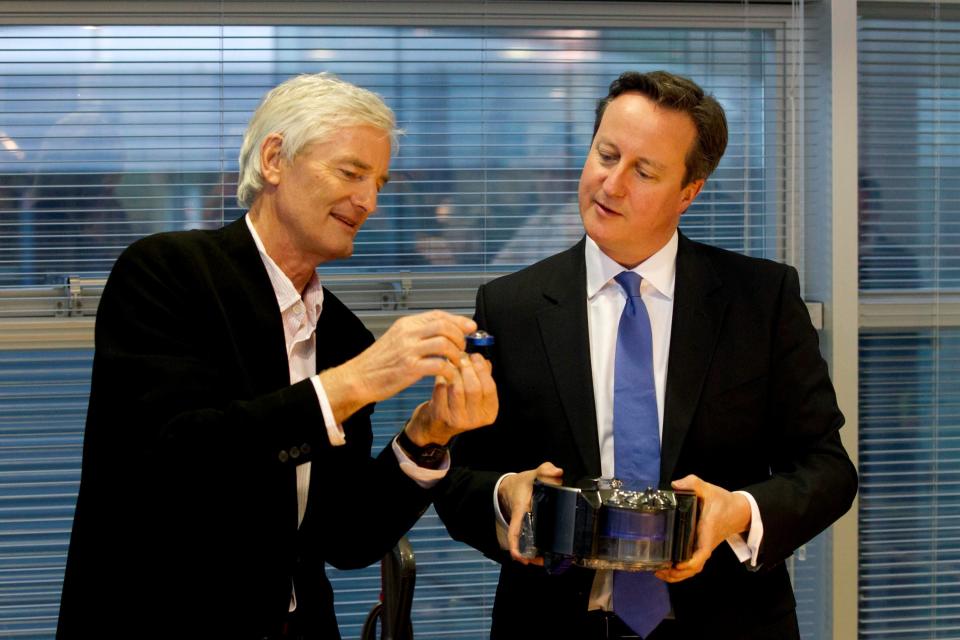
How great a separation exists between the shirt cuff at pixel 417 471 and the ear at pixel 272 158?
456 millimetres

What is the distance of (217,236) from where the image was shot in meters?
1.66

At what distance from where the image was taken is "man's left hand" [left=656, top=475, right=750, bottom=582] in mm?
1521

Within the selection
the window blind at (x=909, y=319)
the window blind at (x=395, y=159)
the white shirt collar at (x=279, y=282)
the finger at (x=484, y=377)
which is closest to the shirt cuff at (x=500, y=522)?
the finger at (x=484, y=377)

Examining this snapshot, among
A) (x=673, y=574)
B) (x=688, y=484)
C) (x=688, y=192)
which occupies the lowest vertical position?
(x=673, y=574)

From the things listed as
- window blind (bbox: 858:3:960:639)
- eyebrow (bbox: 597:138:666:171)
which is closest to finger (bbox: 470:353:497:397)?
eyebrow (bbox: 597:138:666:171)

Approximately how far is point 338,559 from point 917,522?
1.98 meters

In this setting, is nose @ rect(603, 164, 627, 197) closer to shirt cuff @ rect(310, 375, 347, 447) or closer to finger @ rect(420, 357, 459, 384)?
finger @ rect(420, 357, 459, 384)

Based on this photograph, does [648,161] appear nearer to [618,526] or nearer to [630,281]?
[630,281]

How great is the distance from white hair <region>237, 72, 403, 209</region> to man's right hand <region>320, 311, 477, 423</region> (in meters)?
0.36

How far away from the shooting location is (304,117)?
1.64m

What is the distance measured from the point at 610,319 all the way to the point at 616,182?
0.23m

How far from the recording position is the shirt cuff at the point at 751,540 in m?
1.62

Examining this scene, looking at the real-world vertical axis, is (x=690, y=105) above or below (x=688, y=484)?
above

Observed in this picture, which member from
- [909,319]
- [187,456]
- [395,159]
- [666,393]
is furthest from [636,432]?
[909,319]
